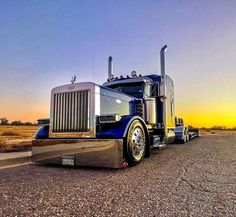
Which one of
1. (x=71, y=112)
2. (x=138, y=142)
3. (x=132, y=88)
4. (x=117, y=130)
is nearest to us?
(x=117, y=130)

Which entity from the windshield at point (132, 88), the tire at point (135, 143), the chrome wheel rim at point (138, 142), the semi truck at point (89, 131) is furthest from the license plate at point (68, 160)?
the windshield at point (132, 88)

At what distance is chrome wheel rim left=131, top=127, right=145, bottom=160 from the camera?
18.9 ft

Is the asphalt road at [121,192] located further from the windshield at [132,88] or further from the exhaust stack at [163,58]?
the exhaust stack at [163,58]

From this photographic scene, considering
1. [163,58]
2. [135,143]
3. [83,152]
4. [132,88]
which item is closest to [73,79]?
[83,152]

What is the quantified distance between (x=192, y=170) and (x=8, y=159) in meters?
4.76

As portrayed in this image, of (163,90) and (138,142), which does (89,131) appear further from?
(163,90)

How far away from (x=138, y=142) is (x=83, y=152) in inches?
56.9

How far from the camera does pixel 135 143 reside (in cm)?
584

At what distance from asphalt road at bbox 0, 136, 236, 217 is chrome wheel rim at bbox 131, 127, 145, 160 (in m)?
0.65

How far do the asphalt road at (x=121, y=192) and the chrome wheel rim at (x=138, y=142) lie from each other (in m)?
0.65

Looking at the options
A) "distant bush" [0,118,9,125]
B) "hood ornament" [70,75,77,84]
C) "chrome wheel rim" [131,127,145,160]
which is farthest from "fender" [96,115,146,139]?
"distant bush" [0,118,9,125]

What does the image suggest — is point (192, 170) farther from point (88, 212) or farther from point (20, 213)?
point (20, 213)

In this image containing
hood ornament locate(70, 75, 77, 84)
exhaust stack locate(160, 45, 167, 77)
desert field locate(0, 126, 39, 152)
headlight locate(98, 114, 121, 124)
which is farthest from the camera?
desert field locate(0, 126, 39, 152)

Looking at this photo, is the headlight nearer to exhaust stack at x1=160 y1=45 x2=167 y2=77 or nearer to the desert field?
exhaust stack at x1=160 y1=45 x2=167 y2=77
